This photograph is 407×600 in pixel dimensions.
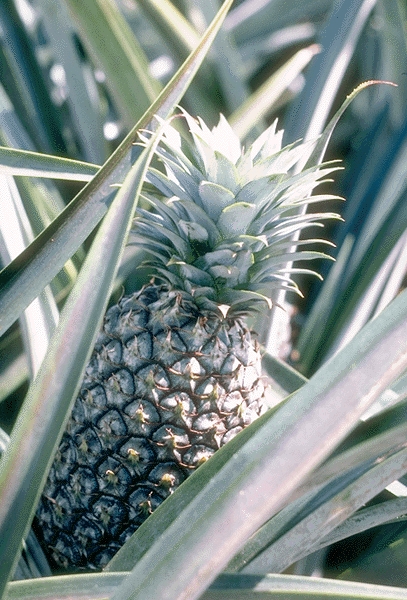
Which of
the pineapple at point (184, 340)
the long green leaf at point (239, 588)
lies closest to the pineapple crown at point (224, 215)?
the pineapple at point (184, 340)

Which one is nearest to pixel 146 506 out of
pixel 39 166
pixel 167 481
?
pixel 167 481

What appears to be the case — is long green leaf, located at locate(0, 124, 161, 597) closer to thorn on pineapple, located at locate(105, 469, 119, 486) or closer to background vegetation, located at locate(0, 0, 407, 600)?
background vegetation, located at locate(0, 0, 407, 600)

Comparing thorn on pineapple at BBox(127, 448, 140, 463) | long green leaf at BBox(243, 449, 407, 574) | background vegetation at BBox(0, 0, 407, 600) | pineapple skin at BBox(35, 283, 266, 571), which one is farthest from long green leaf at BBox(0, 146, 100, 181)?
long green leaf at BBox(243, 449, 407, 574)

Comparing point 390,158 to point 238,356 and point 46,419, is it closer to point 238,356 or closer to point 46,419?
point 238,356

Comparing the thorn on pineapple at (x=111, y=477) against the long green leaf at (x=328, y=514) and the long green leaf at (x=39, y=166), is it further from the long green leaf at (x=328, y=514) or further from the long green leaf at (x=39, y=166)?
the long green leaf at (x=39, y=166)

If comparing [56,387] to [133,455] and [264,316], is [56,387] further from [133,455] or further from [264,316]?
[264,316]

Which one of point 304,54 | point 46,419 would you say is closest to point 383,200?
point 304,54
